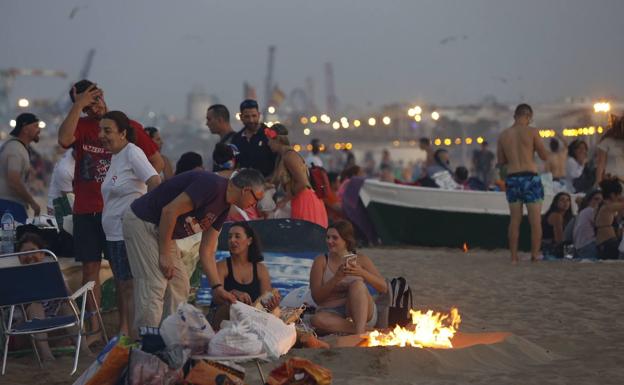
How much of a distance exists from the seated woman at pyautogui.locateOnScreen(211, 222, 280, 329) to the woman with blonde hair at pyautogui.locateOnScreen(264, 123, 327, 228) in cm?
189

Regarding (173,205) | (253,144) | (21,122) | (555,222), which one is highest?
Answer: (21,122)

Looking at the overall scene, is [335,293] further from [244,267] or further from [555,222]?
[555,222]

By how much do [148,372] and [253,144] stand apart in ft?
14.4

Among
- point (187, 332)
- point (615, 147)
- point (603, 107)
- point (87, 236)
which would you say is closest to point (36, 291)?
point (87, 236)

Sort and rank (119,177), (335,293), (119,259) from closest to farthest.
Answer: (119,177) → (119,259) → (335,293)

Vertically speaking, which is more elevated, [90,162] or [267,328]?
[90,162]

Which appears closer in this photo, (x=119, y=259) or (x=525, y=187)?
Result: (x=119, y=259)

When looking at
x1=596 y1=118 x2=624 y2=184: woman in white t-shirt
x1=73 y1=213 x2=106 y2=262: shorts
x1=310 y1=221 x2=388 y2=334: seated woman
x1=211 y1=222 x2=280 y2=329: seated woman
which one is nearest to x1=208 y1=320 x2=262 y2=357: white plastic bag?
x1=211 y1=222 x2=280 y2=329: seated woman

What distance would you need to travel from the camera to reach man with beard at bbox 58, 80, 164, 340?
6973mm

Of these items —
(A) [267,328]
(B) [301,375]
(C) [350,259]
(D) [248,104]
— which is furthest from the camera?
(D) [248,104]

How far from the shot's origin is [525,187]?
11336 mm

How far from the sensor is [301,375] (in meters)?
5.05

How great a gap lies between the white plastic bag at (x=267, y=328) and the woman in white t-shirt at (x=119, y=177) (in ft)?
3.76

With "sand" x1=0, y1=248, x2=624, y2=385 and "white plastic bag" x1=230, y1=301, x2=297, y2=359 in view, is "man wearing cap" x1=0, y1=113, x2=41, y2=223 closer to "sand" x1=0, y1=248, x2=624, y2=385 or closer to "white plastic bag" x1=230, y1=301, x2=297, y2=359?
"sand" x1=0, y1=248, x2=624, y2=385
